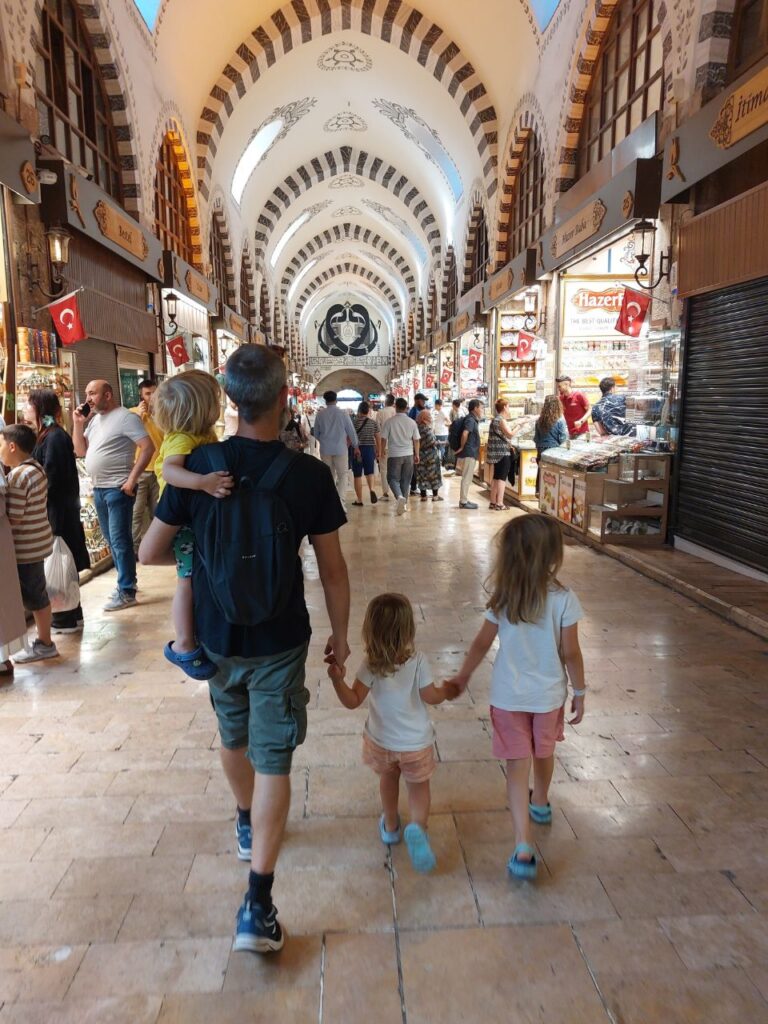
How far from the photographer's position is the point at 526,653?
78.9 inches

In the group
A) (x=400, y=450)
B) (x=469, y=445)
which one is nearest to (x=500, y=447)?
(x=469, y=445)

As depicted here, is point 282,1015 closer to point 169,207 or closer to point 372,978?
point 372,978

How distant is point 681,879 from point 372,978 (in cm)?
91

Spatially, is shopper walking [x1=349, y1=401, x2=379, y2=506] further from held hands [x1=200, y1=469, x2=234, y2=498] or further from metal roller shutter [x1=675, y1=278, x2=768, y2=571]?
held hands [x1=200, y1=469, x2=234, y2=498]

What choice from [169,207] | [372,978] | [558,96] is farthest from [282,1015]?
[169,207]

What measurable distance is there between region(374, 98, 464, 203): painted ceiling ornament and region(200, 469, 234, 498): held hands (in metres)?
14.4

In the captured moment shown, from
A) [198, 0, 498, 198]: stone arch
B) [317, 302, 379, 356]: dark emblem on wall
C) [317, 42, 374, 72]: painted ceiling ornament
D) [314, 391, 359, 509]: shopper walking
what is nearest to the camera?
[314, 391, 359, 509]: shopper walking

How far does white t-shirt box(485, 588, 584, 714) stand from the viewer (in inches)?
78.5

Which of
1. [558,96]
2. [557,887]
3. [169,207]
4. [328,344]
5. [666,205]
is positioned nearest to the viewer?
[557,887]

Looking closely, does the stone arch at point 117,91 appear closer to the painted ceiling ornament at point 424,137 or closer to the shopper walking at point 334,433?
the shopper walking at point 334,433

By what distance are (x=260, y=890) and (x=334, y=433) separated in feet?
20.6

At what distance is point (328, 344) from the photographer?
4181 centimetres

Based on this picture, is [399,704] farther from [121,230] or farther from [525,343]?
[525,343]

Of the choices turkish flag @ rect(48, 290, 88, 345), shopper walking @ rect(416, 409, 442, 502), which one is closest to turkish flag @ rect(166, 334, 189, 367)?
A: shopper walking @ rect(416, 409, 442, 502)
